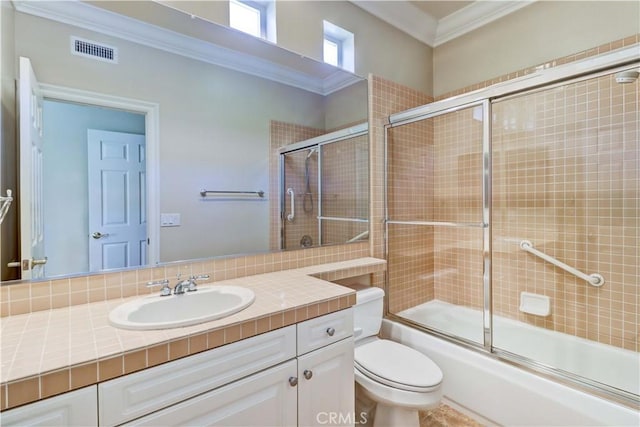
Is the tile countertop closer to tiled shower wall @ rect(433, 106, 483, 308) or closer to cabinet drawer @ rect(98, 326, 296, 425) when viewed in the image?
cabinet drawer @ rect(98, 326, 296, 425)

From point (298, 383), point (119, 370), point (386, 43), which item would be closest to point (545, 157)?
point (386, 43)

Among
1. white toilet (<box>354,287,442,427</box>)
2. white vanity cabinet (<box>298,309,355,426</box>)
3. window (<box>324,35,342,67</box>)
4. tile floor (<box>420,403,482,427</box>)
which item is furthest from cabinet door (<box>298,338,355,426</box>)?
window (<box>324,35,342,67</box>)

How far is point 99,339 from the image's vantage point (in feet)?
2.87

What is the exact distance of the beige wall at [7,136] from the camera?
1109 millimetres

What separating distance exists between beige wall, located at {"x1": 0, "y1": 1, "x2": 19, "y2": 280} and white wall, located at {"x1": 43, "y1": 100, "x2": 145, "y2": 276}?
88 millimetres

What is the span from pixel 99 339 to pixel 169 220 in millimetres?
672

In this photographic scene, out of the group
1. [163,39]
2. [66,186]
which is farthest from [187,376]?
[163,39]

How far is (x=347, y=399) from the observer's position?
4.33 feet

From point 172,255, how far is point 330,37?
1.79 meters

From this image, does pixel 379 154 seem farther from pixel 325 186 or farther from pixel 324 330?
pixel 324 330

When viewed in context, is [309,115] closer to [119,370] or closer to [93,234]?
[93,234]

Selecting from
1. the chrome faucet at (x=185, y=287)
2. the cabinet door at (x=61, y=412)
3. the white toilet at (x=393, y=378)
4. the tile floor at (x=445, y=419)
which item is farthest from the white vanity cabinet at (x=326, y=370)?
the tile floor at (x=445, y=419)

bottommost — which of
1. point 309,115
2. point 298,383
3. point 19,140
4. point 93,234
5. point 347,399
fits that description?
point 347,399

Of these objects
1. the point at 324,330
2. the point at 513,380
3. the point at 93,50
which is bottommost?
the point at 513,380
